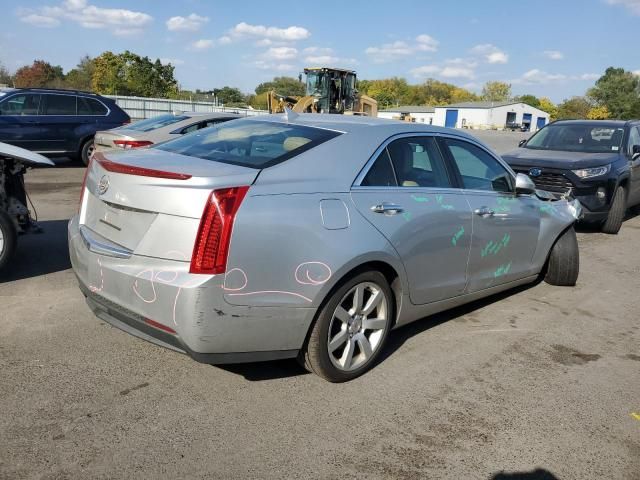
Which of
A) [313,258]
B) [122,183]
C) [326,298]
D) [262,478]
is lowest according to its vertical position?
[262,478]

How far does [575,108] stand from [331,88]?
272 ft

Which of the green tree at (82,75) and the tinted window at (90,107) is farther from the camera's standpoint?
the green tree at (82,75)

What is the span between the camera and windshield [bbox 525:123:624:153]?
30.8 ft

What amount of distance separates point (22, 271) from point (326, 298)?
3.60m

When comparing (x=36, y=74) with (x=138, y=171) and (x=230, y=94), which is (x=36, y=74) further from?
(x=138, y=171)

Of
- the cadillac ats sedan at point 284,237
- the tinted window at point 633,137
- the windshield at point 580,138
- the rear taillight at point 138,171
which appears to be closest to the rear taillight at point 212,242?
the cadillac ats sedan at point 284,237

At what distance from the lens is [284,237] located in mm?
2918

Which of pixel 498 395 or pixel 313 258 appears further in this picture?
pixel 498 395

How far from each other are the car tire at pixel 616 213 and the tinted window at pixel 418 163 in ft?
19.5

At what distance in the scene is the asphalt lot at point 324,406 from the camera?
105 inches

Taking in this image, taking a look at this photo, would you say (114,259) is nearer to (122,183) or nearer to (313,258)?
(122,183)

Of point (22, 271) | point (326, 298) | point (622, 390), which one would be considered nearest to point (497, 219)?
point (622, 390)

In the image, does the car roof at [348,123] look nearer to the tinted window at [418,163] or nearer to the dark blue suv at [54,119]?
the tinted window at [418,163]

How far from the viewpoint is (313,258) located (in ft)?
9.91
